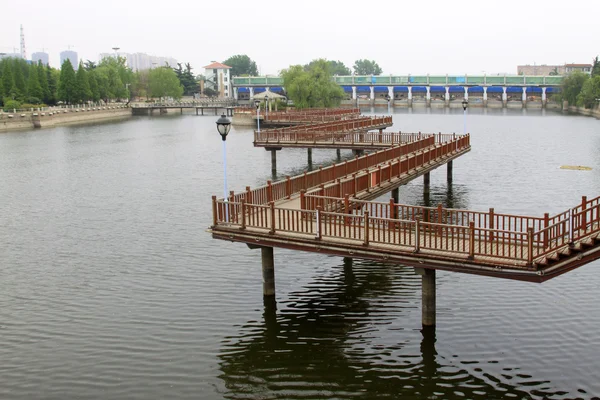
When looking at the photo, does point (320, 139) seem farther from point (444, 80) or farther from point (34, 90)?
point (444, 80)

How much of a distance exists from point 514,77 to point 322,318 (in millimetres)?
Result: 159574

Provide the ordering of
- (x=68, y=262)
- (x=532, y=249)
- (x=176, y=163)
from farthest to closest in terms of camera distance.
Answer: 1. (x=176, y=163)
2. (x=68, y=262)
3. (x=532, y=249)

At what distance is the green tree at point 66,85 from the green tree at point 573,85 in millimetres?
95387

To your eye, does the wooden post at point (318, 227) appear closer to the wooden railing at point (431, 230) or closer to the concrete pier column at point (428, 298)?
the wooden railing at point (431, 230)

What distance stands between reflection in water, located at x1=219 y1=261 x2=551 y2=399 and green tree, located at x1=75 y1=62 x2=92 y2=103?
4499 inches

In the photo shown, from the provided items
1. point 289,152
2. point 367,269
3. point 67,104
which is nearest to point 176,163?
point 289,152

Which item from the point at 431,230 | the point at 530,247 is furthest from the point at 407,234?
the point at 530,247

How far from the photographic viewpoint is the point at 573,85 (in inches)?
5364

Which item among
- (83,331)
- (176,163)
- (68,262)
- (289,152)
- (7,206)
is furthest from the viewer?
(289,152)

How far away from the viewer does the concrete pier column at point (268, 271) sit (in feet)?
72.3

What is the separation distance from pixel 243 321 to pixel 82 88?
383 feet

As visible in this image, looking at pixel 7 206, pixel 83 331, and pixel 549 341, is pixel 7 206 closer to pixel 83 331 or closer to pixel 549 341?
pixel 83 331

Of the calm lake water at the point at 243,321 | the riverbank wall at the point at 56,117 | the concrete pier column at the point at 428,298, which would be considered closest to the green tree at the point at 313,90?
the riverbank wall at the point at 56,117

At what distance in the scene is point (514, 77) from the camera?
168500 mm
